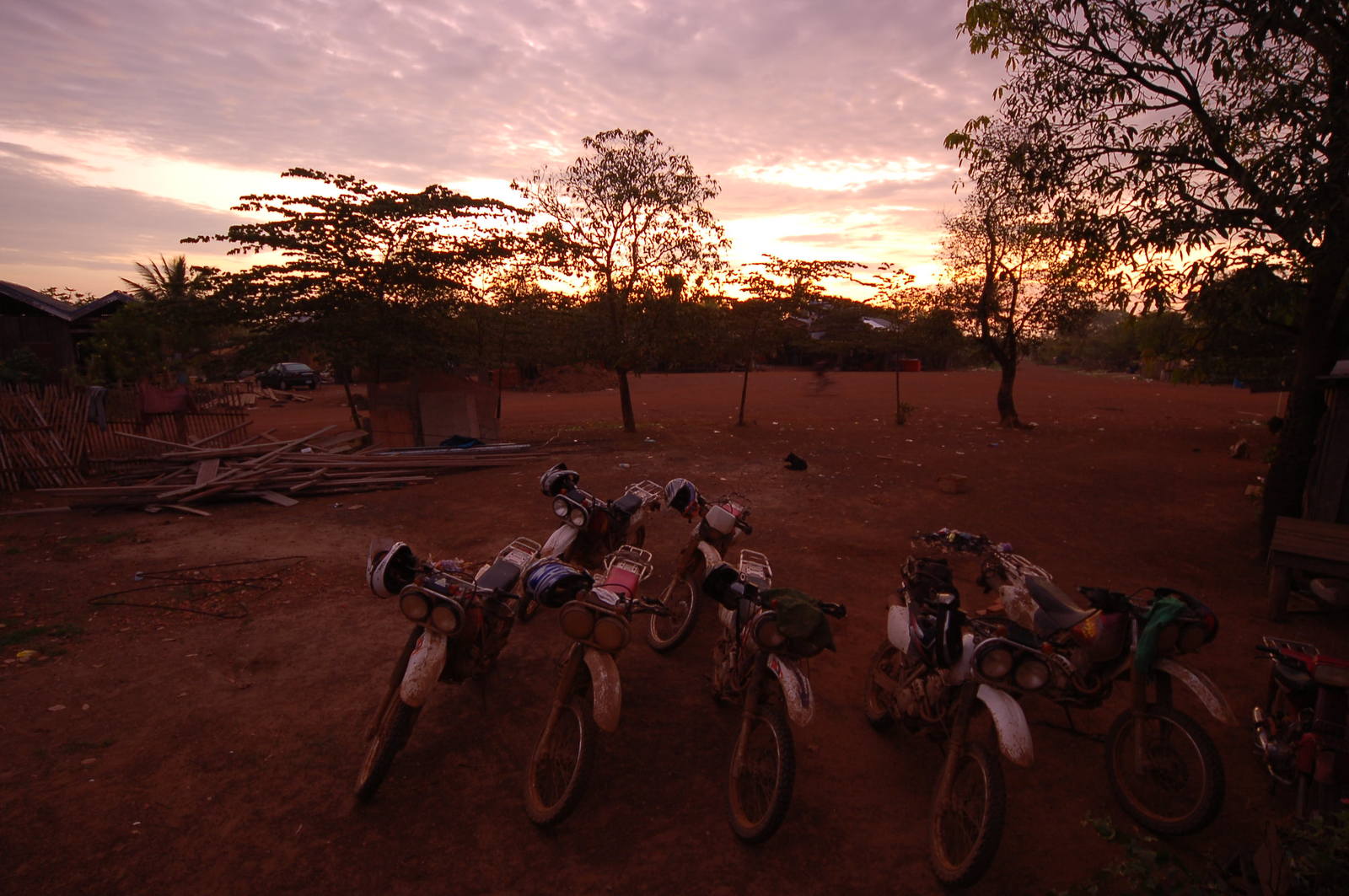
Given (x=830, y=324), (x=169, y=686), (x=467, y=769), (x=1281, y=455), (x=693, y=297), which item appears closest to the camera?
(x=467, y=769)

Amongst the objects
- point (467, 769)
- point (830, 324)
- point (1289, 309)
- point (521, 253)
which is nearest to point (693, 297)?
point (521, 253)

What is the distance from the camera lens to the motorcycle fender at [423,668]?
335 cm

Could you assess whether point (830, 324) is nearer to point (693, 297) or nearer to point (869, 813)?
point (693, 297)

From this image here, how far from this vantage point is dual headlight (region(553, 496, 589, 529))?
5.13 metres

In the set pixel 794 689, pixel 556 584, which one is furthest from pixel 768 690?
pixel 556 584

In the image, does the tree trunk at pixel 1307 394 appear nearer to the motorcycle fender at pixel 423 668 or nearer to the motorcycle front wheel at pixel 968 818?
the motorcycle front wheel at pixel 968 818

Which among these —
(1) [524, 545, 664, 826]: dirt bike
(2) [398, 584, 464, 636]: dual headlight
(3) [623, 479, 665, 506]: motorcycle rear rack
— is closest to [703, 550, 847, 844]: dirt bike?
(1) [524, 545, 664, 826]: dirt bike

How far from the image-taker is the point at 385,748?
337 cm

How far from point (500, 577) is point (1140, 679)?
335cm

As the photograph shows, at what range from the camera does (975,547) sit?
447 cm

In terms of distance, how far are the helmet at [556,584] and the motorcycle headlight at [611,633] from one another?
0.27m

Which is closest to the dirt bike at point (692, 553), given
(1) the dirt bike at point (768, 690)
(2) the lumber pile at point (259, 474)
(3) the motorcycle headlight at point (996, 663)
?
(1) the dirt bike at point (768, 690)

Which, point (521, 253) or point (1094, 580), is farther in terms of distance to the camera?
point (521, 253)

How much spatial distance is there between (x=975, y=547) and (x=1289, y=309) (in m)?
6.05
